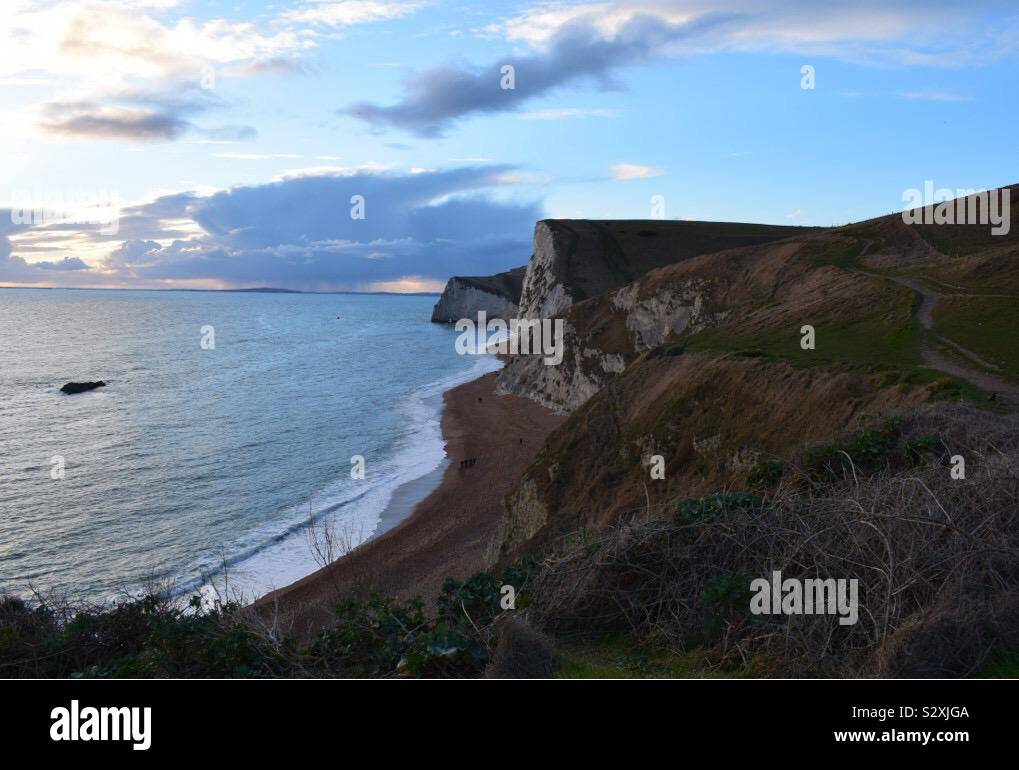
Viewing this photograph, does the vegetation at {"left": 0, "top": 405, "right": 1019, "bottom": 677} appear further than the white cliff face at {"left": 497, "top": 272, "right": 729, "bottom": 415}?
No

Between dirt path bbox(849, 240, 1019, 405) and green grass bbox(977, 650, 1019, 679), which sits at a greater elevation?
dirt path bbox(849, 240, 1019, 405)

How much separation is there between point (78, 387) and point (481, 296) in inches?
4448

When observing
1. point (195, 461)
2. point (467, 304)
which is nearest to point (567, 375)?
point (195, 461)

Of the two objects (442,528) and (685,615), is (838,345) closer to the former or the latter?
(442,528)

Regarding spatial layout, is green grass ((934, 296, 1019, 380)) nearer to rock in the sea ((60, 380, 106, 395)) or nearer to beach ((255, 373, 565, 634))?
beach ((255, 373, 565, 634))

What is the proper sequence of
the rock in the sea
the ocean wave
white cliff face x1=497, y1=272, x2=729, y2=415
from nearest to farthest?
the ocean wave → white cliff face x1=497, y1=272, x2=729, y2=415 → the rock in the sea

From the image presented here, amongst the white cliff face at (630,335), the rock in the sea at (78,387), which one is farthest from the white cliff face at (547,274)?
the rock in the sea at (78,387)

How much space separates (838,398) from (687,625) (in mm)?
14017

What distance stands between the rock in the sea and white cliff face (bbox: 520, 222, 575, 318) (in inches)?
1814

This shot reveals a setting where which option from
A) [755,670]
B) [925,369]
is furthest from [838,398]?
[755,670]

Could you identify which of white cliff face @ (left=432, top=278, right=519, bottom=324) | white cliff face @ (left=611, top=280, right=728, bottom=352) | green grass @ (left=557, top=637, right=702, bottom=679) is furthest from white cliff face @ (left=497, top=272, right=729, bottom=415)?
white cliff face @ (left=432, top=278, right=519, bottom=324)

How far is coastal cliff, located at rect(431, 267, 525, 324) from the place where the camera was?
165875mm

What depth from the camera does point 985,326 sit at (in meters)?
24.5

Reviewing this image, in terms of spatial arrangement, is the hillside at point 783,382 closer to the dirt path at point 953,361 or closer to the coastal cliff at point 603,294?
the dirt path at point 953,361
